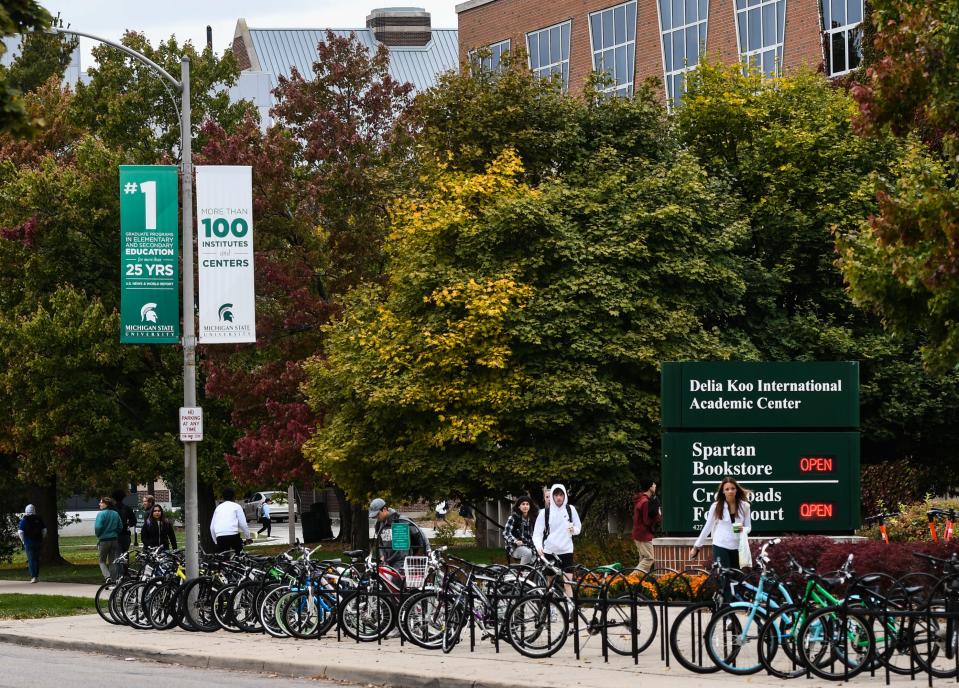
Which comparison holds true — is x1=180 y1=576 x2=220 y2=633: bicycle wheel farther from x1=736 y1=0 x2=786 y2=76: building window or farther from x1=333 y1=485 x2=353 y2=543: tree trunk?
x1=736 y1=0 x2=786 y2=76: building window

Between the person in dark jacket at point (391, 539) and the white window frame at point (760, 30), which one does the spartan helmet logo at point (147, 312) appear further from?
the white window frame at point (760, 30)

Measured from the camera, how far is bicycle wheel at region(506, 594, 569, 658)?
591 inches

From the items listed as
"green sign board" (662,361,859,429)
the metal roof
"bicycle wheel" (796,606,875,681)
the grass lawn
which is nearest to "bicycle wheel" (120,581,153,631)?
the grass lawn

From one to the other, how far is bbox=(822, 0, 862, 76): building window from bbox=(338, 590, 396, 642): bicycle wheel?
32612mm

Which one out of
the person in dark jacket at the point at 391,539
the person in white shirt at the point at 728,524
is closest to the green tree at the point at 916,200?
the person in white shirt at the point at 728,524

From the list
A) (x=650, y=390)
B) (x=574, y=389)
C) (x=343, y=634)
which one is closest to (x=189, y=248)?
(x=343, y=634)

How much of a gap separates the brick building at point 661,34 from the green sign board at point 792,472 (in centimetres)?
2490

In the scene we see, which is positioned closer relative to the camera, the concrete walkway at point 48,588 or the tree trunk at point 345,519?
the concrete walkway at point 48,588

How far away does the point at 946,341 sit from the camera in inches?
564

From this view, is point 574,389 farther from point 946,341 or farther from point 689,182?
point 946,341

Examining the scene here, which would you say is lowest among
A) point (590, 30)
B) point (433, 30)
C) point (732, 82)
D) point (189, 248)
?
point (189, 248)

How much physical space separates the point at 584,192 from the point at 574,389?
410cm

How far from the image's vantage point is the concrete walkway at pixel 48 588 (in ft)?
91.4

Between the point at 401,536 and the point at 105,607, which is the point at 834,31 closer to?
the point at 105,607
